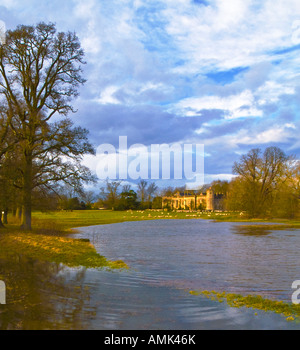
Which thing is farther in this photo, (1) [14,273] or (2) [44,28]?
(2) [44,28]

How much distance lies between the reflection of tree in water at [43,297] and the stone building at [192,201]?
123 meters

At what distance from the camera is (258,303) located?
9.91 metres

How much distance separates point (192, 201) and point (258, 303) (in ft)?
496

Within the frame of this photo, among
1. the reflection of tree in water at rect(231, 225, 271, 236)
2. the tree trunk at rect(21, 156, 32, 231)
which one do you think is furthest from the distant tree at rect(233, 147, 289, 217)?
the tree trunk at rect(21, 156, 32, 231)

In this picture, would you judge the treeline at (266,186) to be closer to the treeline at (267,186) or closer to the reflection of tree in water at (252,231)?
the treeline at (267,186)

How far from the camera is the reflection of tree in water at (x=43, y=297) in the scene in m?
7.62

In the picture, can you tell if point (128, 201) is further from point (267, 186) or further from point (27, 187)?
point (27, 187)

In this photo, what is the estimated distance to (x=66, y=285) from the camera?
1148 cm

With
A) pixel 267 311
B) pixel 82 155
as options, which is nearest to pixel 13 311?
pixel 267 311

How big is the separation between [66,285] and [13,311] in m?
3.26

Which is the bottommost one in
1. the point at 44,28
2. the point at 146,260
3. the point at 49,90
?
the point at 146,260

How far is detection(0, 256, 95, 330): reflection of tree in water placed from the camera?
7625 millimetres

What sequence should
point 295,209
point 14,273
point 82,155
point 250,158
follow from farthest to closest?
point 250,158
point 295,209
point 82,155
point 14,273
